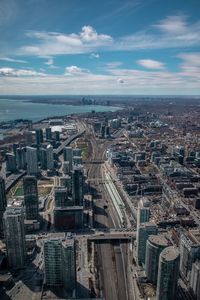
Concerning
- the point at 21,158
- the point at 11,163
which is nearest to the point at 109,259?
the point at 11,163

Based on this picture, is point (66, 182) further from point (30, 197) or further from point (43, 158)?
point (43, 158)

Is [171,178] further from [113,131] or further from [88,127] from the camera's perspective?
[88,127]

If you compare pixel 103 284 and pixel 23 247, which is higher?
pixel 23 247

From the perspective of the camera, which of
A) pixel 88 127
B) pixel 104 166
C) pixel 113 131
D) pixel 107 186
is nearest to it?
pixel 107 186

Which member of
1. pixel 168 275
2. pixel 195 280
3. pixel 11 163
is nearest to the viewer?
pixel 168 275

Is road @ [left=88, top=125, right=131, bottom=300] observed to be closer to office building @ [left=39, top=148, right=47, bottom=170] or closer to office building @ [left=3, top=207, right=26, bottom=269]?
office building @ [left=3, top=207, right=26, bottom=269]

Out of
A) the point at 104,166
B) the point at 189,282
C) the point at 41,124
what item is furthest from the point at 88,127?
the point at 189,282

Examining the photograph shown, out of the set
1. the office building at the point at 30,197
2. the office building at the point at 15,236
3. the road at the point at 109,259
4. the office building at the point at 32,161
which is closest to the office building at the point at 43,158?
the office building at the point at 32,161

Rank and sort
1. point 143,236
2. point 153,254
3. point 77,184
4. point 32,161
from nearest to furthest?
1. point 153,254
2. point 143,236
3. point 77,184
4. point 32,161
